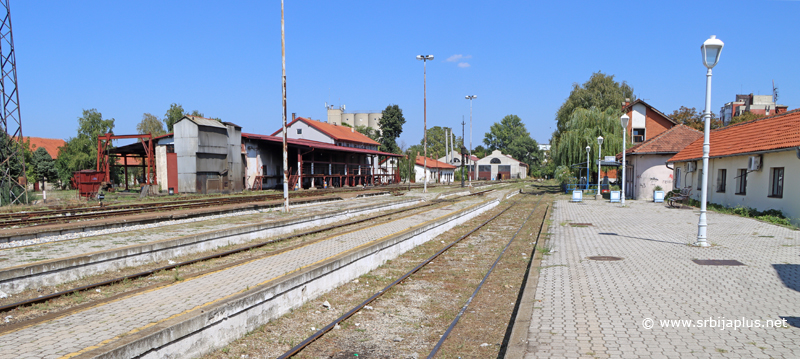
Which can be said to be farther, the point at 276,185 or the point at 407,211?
the point at 276,185

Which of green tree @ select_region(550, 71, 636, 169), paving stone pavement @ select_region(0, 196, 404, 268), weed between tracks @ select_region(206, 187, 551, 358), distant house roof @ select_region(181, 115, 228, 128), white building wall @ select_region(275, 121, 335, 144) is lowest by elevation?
weed between tracks @ select_region(206, 187, 551, 358)

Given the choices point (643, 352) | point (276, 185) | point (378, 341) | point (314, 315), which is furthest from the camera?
point (276, 185)

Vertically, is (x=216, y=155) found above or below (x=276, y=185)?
above

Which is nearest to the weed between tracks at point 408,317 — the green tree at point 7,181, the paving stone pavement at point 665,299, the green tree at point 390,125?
the paving stone pavement at point 665,299

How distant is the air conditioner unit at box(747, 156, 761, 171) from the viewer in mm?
18406

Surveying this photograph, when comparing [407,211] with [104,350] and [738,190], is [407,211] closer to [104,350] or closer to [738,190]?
[738,190]

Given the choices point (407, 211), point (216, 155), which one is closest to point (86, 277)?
point (407, 211)

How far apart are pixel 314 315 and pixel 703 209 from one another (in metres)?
9.26

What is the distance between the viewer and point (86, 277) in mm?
8211

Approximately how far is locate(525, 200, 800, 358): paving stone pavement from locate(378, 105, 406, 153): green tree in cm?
7556

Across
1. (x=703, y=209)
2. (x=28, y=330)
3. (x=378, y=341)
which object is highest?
(x=703, y=209)

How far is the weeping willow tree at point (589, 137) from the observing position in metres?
39.0

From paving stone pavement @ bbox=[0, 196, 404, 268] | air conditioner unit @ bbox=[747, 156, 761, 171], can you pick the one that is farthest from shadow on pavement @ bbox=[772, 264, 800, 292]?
paving stone pavement @ bbox=[0, 196, 404, 268]

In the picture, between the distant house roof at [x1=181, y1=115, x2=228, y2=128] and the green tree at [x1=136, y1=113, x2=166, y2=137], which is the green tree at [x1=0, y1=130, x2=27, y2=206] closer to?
the distant house roof at [x1=181, y1=115, x2=228, y2=128]
